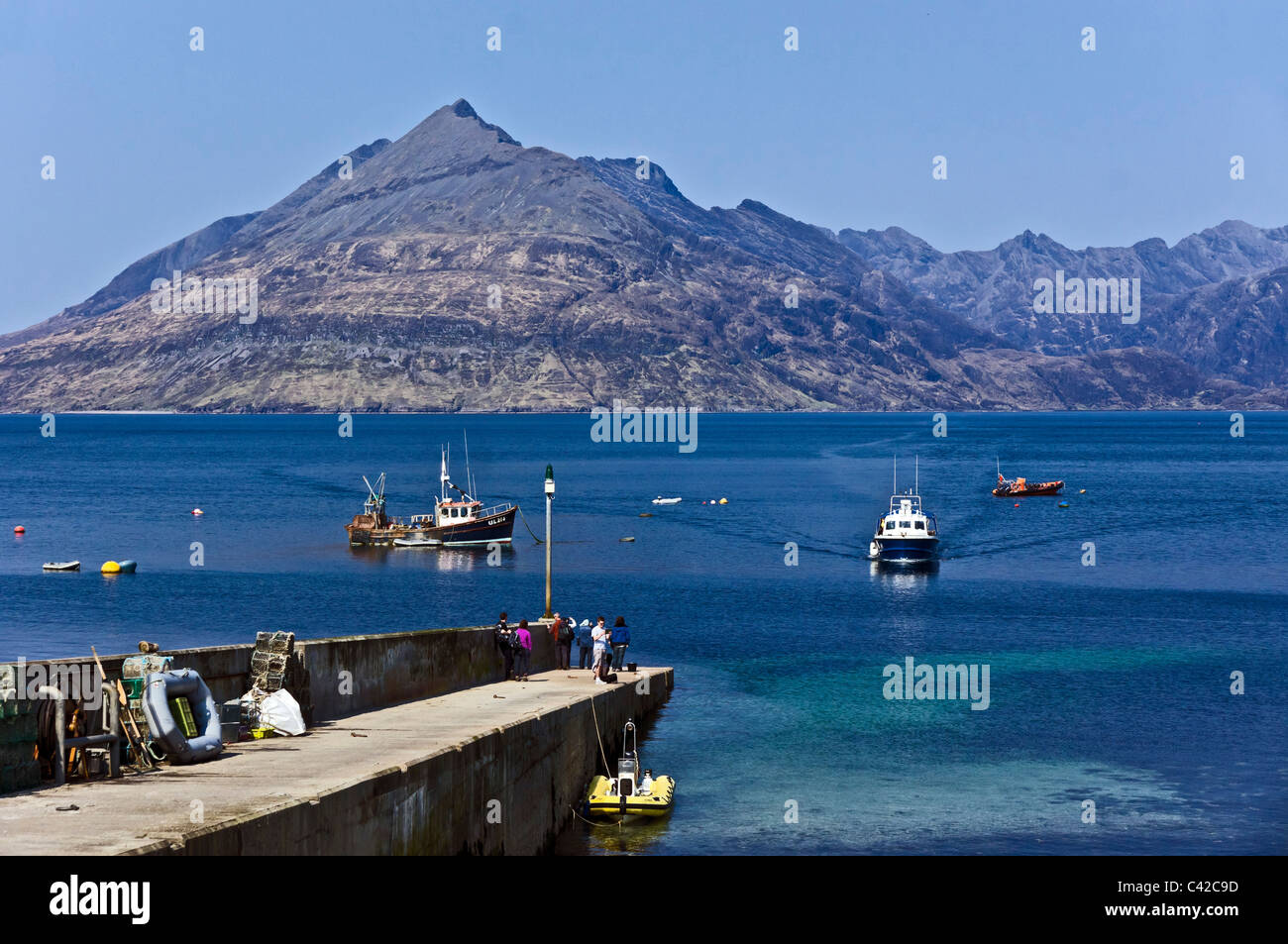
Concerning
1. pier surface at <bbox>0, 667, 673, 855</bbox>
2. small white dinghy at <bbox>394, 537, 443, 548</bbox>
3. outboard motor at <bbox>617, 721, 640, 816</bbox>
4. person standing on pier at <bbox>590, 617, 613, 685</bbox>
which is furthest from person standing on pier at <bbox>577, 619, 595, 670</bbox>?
small white dinghy at <bbox>394, 537, 443, 548</bbox>

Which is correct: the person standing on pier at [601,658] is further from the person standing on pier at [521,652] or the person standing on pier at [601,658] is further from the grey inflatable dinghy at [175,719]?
the grey inflatable dinghy at [175,719]

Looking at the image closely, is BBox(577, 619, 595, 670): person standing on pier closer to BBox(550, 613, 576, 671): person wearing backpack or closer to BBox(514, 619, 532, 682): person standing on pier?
BBox(550, 613, 576, 671): person wearing backpack

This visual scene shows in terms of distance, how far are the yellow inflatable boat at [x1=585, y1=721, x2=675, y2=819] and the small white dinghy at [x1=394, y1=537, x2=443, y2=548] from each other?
233 ft

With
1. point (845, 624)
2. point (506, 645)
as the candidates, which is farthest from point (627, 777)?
point (845, 624)

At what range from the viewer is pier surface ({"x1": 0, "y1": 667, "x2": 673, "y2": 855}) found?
15.6m

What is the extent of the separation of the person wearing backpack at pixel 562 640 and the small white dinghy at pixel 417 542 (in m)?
61.7

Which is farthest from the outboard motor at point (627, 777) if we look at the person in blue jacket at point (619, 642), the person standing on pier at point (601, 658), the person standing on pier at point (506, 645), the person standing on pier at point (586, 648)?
the person in blue jacket at point (619, 642)

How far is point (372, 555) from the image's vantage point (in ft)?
311

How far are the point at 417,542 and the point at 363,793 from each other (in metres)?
83.7

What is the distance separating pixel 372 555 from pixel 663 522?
28.9m
